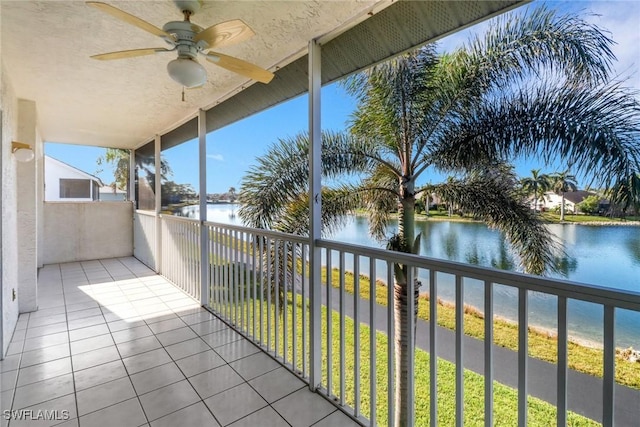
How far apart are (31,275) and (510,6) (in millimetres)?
4964

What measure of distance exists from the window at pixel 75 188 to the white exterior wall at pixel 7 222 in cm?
525

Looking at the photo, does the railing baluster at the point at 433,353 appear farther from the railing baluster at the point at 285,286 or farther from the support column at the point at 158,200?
the support column at the point at 158,200

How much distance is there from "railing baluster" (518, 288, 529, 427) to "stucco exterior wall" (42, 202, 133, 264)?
7273 mm

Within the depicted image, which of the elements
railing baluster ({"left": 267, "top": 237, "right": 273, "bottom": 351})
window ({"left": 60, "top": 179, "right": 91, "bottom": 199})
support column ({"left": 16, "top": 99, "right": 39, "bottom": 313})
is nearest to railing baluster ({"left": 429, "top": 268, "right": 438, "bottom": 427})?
railing baluster ({"left": 267, "top": 237, "right": 273, "bottom": 351})

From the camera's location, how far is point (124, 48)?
226cm

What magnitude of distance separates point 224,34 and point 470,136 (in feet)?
6.26

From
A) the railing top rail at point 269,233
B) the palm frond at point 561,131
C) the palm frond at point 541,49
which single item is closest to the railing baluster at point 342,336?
the railing top rail at point 269,233

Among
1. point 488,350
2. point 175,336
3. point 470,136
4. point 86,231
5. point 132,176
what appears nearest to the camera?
point 488,350

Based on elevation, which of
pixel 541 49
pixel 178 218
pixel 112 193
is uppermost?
pixel 541 49

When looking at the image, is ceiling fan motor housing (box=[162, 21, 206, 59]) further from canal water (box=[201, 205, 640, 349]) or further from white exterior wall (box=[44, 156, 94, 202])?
white exterior wall (box=[44, 156, 94, 202])

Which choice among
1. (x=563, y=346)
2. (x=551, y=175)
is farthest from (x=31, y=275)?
(x=551, y=175)

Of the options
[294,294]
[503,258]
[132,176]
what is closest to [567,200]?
[503,258]

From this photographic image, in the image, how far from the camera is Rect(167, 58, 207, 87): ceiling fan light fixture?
170cm

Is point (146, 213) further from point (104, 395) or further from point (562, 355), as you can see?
point (562, 355)
